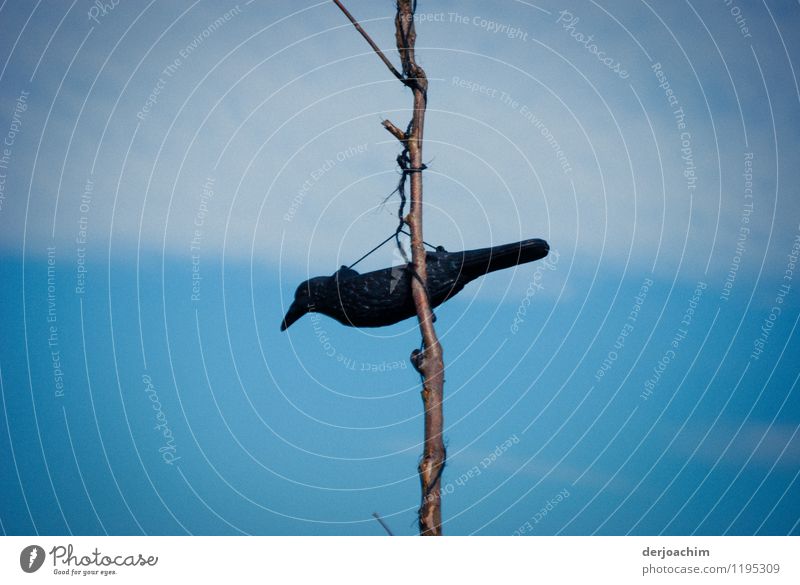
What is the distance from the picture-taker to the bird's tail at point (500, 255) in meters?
2.18

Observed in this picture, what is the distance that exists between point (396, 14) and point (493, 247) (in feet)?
2.64

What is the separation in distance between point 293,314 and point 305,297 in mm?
96

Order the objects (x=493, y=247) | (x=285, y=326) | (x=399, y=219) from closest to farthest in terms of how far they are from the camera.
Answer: (x=399, y=219) < (x=493, y=247) < (x=285, y=326)

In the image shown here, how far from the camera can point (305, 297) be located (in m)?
2.26

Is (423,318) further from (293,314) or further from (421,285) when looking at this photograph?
(293,314)

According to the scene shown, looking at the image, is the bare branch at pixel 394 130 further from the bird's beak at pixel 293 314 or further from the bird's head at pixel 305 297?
the bird's beak at pixel 293 314

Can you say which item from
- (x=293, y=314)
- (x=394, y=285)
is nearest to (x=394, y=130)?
(x=394, y=285)

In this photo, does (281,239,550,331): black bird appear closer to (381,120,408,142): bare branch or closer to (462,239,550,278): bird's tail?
(462,239,550,278): bird's tail

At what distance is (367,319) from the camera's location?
2.14m

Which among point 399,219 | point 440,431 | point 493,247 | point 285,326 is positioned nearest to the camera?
point 440,431
